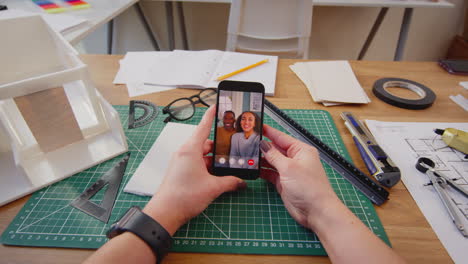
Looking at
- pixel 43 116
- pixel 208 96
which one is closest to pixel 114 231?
pixel 43 116

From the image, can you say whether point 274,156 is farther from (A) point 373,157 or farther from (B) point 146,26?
(B) point 146,26

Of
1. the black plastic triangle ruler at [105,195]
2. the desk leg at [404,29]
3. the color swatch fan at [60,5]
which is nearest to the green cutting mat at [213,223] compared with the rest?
the black plastic triangle ruler at [105,195]

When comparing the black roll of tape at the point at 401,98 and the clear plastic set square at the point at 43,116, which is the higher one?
the clear plastic set square at the point at 43,116

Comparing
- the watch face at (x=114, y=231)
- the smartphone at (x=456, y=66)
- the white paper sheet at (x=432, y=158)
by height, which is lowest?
the white paper sheet at (x=432, y=158)

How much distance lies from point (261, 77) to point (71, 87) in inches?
24.5

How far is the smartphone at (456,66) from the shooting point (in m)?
0.97

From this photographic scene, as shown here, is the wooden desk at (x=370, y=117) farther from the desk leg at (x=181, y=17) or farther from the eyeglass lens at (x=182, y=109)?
the desk leg at (x=181, y=17)

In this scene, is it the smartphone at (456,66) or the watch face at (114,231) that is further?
the smartphone at (456,66)

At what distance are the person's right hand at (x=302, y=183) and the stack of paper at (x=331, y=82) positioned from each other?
356 millimetres

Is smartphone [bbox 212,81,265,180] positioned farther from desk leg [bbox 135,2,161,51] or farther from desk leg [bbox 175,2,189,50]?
desk leg [bbox 135,2,161,51]

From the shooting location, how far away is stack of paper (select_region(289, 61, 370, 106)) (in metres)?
0.81

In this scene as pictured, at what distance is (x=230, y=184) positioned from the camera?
52 cm

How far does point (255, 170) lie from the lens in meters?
0.55

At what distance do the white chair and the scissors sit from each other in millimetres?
990
